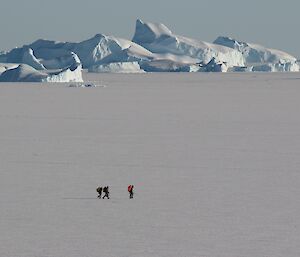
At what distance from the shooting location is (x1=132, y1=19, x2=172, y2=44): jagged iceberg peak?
128 meters

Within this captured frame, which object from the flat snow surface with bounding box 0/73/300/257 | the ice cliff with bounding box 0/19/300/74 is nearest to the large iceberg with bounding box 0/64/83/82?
the ice cliff with bounding box 0/19/300/74

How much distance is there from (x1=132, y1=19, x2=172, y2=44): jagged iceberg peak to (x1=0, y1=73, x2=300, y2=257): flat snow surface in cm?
11020

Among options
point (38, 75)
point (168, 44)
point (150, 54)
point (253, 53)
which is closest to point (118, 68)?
point (150, 54)

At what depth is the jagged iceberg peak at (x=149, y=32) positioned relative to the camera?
128m

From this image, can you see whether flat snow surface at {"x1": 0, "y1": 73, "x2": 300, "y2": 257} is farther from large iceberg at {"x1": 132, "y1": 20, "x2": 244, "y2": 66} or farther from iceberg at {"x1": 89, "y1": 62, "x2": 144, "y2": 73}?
large iceberg at {"x1": 132, "y1": 20, "x2": 244, "y2": 66}

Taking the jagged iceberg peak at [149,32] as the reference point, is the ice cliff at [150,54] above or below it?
below

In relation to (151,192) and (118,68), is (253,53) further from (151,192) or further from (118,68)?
(151,192)

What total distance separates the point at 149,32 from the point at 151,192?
120 meters

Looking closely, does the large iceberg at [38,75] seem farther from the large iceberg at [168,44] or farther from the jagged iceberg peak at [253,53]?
the jagged iceberg peak at [253,53]

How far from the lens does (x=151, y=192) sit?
9.41 meters

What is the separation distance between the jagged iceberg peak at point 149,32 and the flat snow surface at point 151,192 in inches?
4339

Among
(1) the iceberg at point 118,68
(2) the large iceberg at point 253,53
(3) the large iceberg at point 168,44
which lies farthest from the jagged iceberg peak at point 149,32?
(1) the iceberg at point 118,68

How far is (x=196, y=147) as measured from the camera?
14.5 meters

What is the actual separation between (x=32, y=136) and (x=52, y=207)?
328 inches
